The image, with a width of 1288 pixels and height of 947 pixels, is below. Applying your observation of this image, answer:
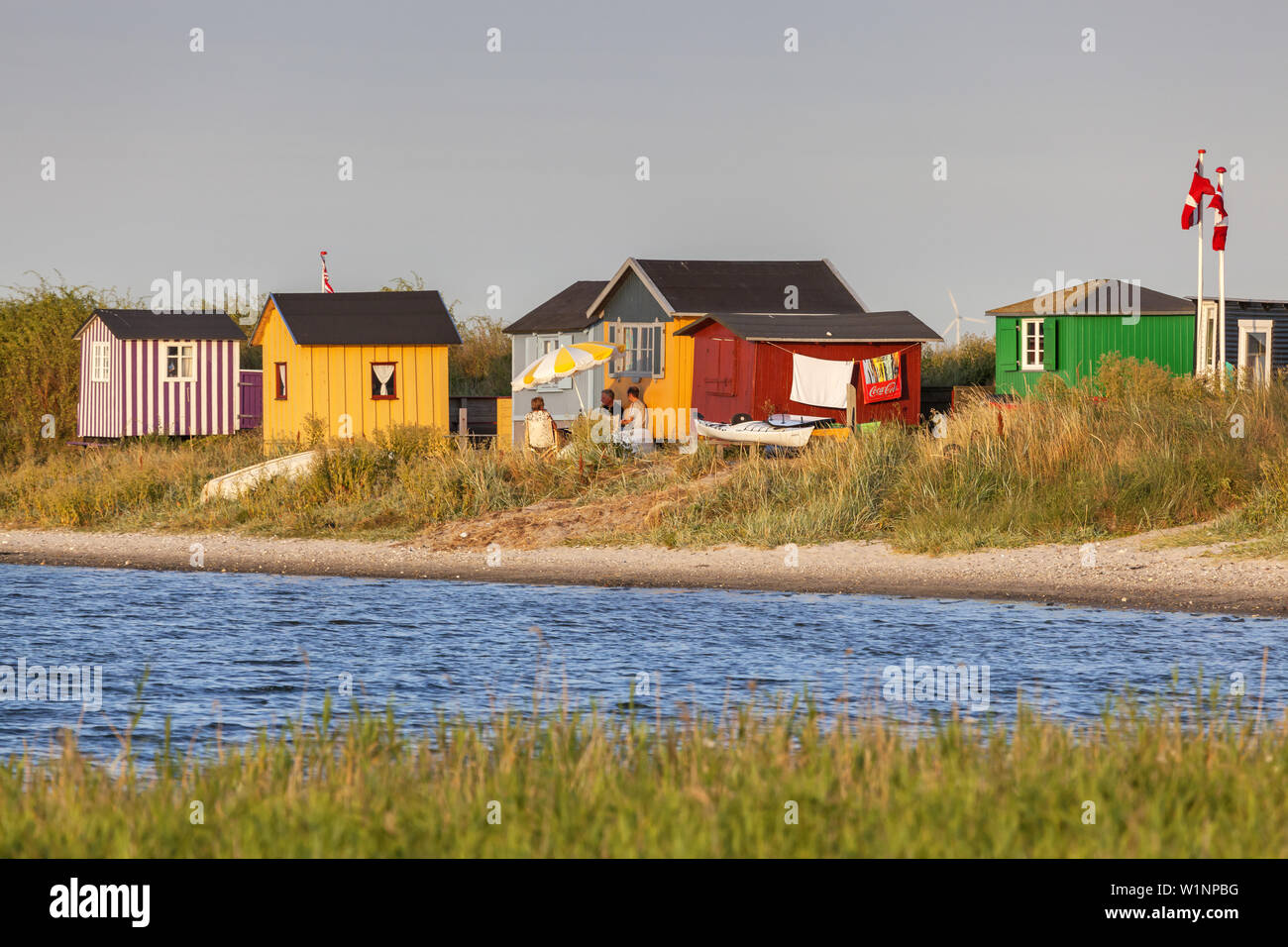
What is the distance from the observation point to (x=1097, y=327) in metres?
38.7

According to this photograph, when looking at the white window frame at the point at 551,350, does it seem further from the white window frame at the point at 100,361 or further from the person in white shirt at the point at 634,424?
the white window frame at the point at 100,361

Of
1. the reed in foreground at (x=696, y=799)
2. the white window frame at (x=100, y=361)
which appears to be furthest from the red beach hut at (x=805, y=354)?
the reed in foreground at (x=696, y=799)

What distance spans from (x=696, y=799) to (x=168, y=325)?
3544cm

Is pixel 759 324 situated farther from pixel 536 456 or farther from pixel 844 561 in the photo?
pixel 844 561

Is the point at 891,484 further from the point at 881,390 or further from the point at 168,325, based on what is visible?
the point at 168,325

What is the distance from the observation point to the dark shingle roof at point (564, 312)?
40184 mm

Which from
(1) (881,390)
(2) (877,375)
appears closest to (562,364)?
A: (2) (877,375)

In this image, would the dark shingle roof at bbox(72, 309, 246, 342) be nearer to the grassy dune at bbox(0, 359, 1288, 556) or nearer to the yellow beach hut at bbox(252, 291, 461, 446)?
the yellow beach hut at bbox(252, 291, 461, 446)

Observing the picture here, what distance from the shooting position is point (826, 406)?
108 ft

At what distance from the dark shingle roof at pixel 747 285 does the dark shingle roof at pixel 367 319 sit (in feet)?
17.4

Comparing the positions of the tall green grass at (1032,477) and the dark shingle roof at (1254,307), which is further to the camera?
the dark shingle roof at (1254,307)

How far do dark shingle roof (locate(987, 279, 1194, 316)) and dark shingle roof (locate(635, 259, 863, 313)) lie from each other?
5.59 metres
